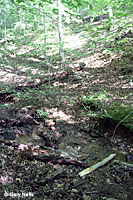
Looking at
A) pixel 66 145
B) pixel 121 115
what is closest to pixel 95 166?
pixel 66 145

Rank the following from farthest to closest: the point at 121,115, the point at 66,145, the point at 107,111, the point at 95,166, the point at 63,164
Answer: the point at 107,111, the point at 121,115, the point at 66,145, the point at 63,164, the point at 95,166

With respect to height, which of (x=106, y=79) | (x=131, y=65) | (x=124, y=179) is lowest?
(x=124, y=179)

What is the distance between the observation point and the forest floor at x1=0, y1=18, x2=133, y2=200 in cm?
267

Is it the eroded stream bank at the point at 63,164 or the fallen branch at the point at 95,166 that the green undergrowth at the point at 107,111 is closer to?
the eroded stream bank at the point at 63,164

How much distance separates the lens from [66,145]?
4477mm

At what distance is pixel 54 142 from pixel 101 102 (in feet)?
9.32

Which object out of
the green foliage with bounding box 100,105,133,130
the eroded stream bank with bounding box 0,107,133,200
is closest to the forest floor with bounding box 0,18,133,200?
the eroded stream bank with bounding box 0,107,133,200

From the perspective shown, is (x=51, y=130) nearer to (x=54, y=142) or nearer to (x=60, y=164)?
(x=54, y=142)

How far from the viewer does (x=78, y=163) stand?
11.4 ft

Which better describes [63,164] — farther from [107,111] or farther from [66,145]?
[107,111]

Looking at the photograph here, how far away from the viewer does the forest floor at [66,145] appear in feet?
8.75

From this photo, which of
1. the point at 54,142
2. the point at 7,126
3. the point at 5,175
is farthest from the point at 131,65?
the point at 5,175

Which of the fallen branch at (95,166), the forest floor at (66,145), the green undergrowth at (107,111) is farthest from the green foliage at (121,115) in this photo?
the fallen branch at (95,166)

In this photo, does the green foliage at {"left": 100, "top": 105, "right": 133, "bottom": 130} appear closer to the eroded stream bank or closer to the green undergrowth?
the green undergrowth
